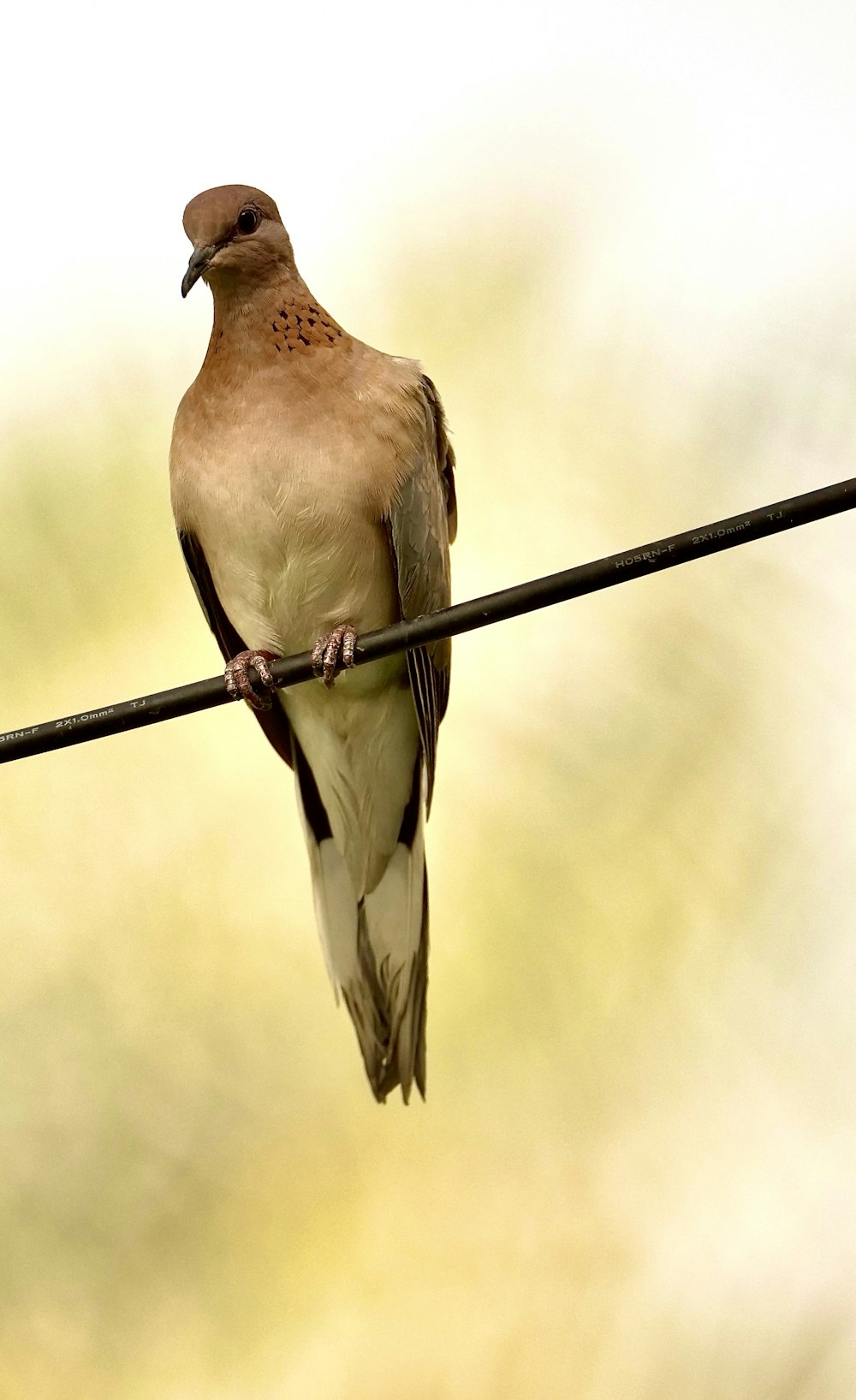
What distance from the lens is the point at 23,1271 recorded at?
8.59 ft

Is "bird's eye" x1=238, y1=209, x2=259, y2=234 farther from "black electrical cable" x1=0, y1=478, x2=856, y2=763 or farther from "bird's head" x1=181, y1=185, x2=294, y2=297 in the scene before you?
"black electrical cable" x1=0, y1=478, x2=856, y2=763

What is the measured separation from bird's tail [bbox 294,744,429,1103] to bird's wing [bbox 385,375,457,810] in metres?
0.17

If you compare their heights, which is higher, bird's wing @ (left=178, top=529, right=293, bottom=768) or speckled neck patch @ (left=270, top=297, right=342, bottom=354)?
speckled neck patch @ (left=270, top=297, right=342, bottom=354)

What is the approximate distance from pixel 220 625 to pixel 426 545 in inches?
15.6

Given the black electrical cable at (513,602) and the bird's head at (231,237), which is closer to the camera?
the black electrical cable at (513,602)

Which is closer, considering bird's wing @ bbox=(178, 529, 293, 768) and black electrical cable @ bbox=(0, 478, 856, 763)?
black electrical cable @ bbox=(0, 478, 856, 763)

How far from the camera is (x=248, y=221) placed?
1.75m

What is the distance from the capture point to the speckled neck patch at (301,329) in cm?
170

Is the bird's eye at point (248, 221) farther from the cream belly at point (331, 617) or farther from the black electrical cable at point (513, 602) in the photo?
the black electrical cable at point (513, 602)

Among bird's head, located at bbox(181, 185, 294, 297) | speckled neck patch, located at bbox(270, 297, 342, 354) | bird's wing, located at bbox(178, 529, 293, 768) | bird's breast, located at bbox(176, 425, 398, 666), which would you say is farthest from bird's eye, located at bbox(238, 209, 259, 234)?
bird's wing, located at bbox(178, 529, 293, 768)

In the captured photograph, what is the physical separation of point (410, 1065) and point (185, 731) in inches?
41.1

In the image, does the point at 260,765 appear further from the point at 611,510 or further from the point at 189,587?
the point at 611,510

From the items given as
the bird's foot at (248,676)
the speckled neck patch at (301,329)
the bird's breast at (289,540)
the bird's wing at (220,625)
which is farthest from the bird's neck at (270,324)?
the bird's foot at (248,676)

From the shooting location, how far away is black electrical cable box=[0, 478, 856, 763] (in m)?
1.10
